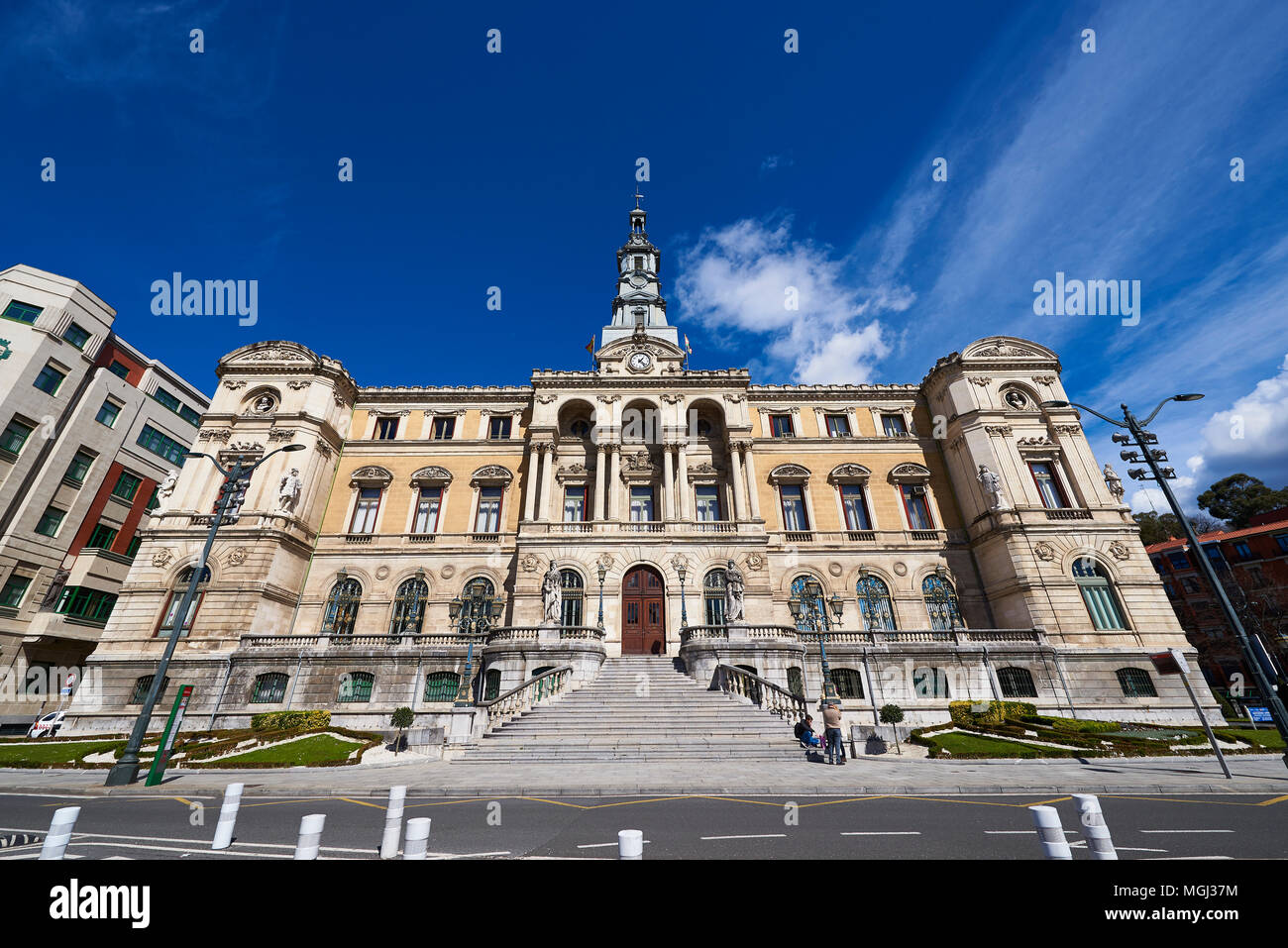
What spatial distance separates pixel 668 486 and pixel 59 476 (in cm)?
3757

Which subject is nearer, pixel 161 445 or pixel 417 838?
pixel 417 838

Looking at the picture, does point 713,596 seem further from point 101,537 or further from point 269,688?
point 101,537

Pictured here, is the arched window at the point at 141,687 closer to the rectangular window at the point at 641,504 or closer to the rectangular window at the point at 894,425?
the rectangular window at the point at 641,504

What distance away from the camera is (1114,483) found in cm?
2911

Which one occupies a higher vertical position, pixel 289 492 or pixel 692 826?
pixel 289 492

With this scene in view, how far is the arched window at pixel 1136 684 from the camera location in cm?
2419

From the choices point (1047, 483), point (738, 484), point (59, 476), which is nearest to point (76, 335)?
point (59, 476)

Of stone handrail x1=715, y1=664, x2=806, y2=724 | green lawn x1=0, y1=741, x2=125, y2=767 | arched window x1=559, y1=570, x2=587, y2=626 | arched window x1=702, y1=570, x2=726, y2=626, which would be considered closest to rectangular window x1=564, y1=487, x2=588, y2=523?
arched window x1=559, y1=570, x2=587, y2=626

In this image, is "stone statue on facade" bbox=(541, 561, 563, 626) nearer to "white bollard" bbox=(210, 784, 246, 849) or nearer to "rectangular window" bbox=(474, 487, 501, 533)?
"rectangular window" bbox=(474, 487, 501, 533)

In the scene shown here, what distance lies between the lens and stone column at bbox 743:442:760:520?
30.0 metres

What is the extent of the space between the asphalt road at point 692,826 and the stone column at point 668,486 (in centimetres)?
2000

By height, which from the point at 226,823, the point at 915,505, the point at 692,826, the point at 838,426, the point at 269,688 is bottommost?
the point at 692,826
